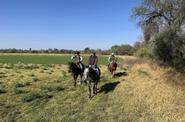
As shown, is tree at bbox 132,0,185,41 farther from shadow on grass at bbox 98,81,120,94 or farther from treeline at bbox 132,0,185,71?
shadow on grass at bbox 98,81,120,94

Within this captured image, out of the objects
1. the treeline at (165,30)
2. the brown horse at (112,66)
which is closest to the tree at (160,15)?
the treeline at (165,30)

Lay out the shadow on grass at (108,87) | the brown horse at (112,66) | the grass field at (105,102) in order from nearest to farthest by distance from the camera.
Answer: the grass field at (105,102)
the shadow on grass at (108,87)
the brown horse at (112,66)

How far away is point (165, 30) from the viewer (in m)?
27.2

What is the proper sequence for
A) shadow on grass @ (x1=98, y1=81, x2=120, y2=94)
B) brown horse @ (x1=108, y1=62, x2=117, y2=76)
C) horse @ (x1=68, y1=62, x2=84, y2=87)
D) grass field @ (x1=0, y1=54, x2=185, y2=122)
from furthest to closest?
brown horse @ (x1=108, y1=62, x2=117, y2=76) → horse @ (x1=68, y1=62, x2=84, y2=87) → shadow on grass @ (x1=98, y1=81, x2=120, y2=94) → grass field @ (x1=0, y1=54, x2=185, y2=122)

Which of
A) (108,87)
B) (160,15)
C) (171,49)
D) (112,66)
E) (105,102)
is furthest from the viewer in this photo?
(160,15)

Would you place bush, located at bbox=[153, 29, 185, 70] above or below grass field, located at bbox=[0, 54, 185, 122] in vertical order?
above

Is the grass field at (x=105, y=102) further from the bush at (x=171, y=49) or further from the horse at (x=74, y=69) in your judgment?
the bush at (x=171, y=49)

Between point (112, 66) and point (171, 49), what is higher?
point (171, 49)

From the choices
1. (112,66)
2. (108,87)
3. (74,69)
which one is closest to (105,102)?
(108,87)

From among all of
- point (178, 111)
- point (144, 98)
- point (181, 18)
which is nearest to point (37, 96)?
point (144, 98)

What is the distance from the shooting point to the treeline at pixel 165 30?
77.8ft

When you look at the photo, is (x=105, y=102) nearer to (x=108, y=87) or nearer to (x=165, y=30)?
(x=108, y=87)

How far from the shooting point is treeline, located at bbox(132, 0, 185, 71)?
23.7 meters

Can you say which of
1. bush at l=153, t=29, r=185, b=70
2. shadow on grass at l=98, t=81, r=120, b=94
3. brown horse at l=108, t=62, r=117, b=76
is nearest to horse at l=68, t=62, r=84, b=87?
shadow on grass at l=98, t=81, r=120, b=94
